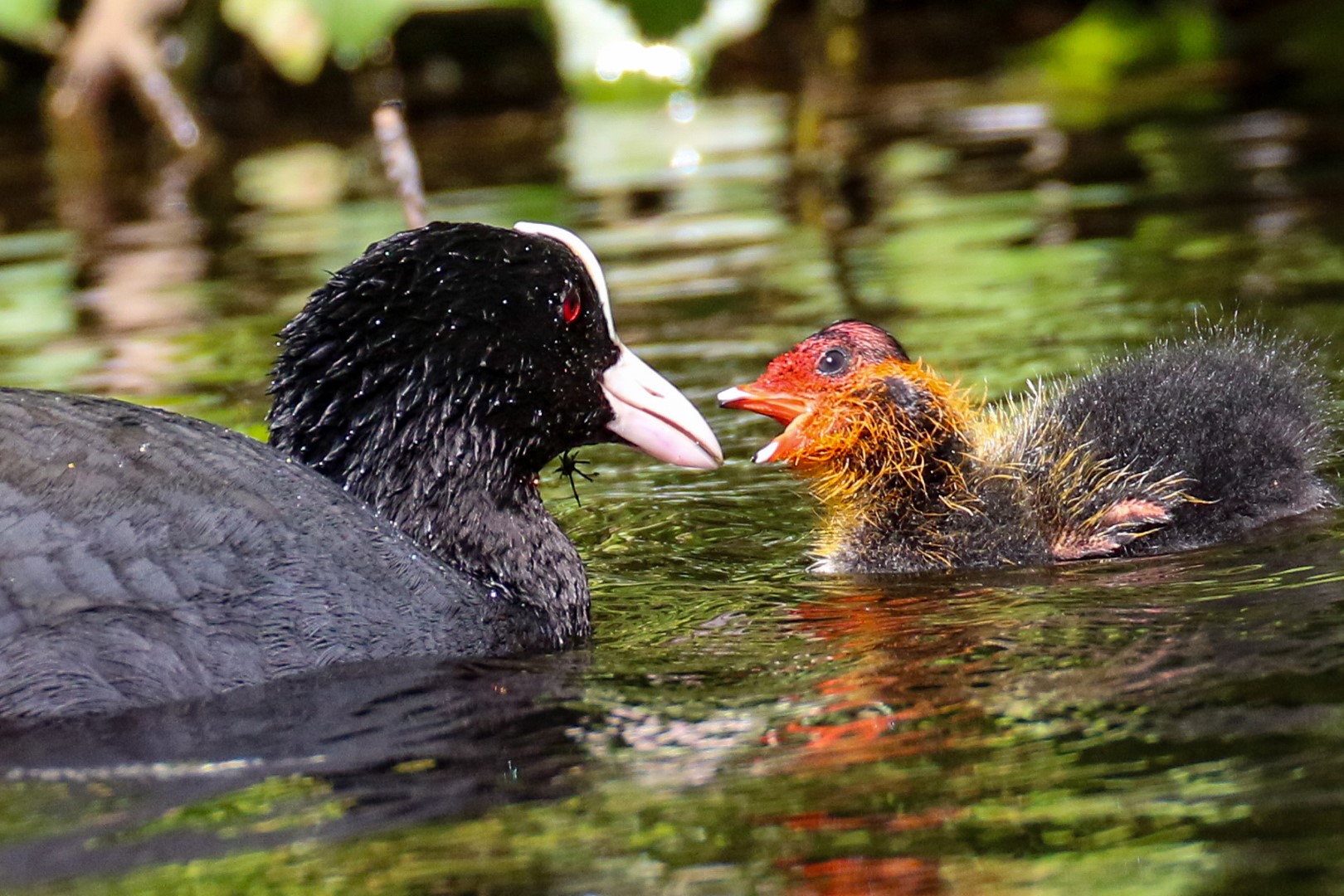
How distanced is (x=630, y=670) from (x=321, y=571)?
640mm

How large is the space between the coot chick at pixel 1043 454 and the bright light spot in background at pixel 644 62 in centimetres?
161

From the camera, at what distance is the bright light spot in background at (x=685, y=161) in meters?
12.7

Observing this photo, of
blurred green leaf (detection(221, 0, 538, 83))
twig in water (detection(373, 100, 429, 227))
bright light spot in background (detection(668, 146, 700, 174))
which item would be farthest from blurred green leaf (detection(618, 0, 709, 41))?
bright light spot in background (detection(668, 146, 700, 174))

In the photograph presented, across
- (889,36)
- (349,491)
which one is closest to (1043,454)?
(349,491)

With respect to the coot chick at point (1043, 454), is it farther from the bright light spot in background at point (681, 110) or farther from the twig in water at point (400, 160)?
the bright light spot in background at point (681, 110)

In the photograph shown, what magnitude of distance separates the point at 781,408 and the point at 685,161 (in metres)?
7.98

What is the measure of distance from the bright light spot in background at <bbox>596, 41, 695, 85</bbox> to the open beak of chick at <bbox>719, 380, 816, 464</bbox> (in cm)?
159

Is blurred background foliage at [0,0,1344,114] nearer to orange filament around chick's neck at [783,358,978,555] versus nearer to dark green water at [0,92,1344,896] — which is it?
orange filament around chick's neck at [783,358,978,555]

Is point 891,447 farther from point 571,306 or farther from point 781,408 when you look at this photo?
point 571,306

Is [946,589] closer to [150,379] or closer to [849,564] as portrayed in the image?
[849,564]

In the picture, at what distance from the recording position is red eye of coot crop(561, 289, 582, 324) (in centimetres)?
468

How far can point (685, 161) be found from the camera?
13.1m

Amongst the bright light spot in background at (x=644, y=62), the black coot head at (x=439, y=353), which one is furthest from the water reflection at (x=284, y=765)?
the bright light spot in background at (x=644, y=62)

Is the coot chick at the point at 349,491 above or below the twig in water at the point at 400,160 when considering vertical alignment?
below
